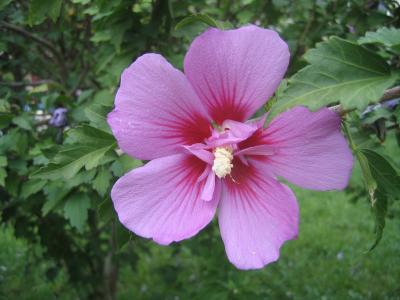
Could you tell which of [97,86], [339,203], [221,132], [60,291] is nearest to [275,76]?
[221,132]

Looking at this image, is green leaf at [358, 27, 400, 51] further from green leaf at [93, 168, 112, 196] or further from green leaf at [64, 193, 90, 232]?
green leaf at [64, 193, 90, 232]

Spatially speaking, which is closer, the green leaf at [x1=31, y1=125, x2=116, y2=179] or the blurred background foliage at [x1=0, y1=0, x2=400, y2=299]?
the green leaf at [x1=31, y1=125, x2=116, y2=179]

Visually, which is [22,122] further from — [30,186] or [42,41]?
[42,41]

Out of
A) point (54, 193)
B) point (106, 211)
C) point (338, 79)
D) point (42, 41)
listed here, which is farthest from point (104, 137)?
point (42, 41)

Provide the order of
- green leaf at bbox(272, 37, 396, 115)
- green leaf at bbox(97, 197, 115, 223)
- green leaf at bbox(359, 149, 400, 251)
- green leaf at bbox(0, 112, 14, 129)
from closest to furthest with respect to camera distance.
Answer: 1. green leaf at bbox(272, 37, 396, 115)
2. green leaf at bbox(359, 149, 400, 251)
3. green leaf at bbox(97, 197, 115, 223)
4. green leaf at bbox(0, 112, 14, 129)

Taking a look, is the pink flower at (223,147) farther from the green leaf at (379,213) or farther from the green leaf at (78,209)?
the green leaf at (78,209)

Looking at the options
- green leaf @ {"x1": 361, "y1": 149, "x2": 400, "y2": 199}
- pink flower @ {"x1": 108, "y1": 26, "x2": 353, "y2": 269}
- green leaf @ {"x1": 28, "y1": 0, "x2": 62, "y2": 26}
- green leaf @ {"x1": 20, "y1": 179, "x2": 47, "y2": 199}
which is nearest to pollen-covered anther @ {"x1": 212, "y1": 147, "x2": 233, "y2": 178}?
pink flower @ {"x1": 108, "y1": 26, "x2": 353, "y2": 269}

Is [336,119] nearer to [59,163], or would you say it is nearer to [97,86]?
[59,163]
